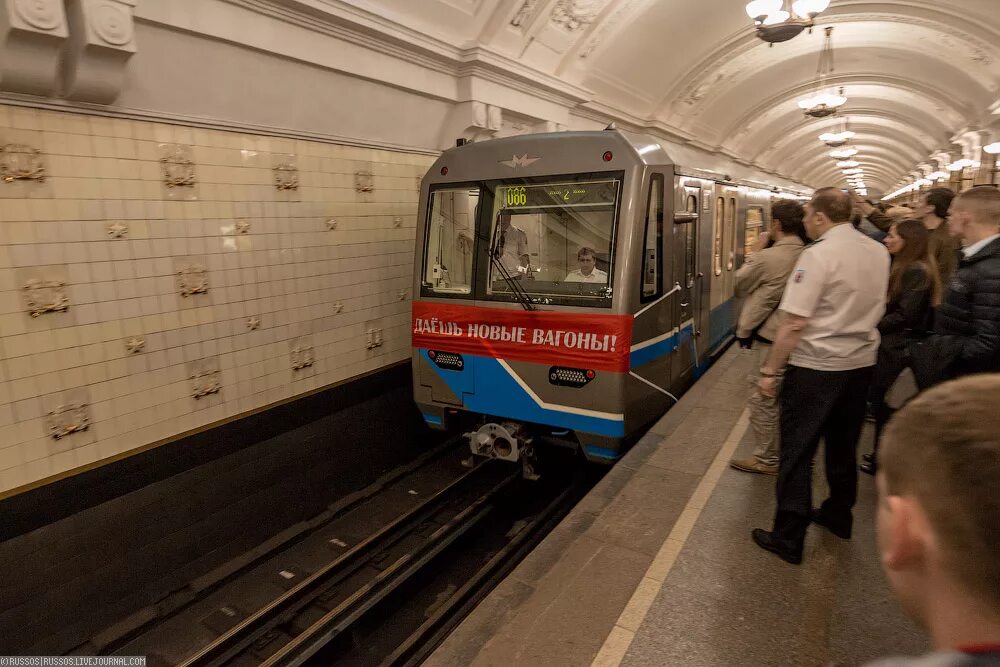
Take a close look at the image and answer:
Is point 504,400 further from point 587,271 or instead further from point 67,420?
point 67,420

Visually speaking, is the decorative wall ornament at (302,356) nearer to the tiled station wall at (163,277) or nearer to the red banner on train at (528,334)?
the tiled station wall at (163,277)

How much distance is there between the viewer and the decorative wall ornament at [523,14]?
6.33m

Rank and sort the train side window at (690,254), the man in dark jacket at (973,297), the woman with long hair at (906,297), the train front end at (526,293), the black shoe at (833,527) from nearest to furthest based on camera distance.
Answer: the man in dark jacket at (973,297), the black shoe at (833,527), the woman with long hair at (906,297), the train front end at (526,293), the train side window at (690,254)

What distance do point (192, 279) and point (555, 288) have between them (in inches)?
105

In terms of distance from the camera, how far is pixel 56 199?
3.23 meters

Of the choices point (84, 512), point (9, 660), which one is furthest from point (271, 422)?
point (9, 660)

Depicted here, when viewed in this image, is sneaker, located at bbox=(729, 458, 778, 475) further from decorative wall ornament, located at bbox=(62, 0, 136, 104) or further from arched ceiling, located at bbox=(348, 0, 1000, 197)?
arched ceiling, located at bbox=(348, 0, 1000, 197)

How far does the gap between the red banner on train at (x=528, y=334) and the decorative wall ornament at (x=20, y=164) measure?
8.32 ft

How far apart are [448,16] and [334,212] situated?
2.54 metres

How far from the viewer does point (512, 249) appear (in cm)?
413

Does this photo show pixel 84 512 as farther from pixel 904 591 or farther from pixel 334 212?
pixel 904 591

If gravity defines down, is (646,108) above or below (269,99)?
above

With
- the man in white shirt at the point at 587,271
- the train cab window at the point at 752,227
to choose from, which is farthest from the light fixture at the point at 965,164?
the man in white shirt at the point at 587,271

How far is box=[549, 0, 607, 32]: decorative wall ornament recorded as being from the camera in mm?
7008
